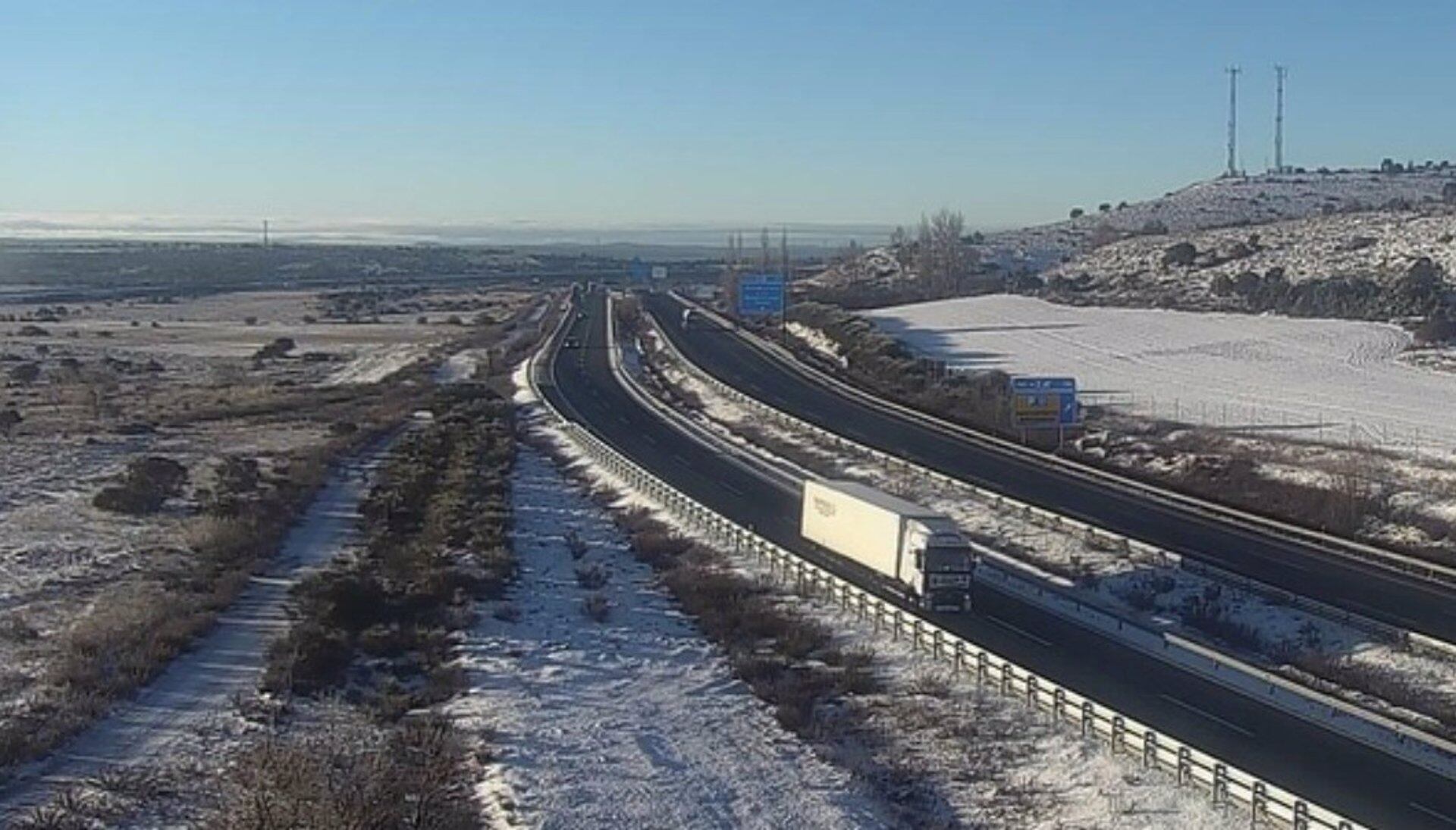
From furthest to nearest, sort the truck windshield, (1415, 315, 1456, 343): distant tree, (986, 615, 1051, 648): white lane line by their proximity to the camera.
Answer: (1415, 315, 1456, 343): distant tree
the truck windshield
(986, 615, 1051, 648): white lane line

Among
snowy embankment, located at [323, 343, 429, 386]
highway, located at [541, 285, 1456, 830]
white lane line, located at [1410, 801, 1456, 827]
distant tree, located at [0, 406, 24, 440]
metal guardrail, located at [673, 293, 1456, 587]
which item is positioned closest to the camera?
white lane line, located at [1410, 801, 1456, 827]

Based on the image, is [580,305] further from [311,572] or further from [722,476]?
[311,572]

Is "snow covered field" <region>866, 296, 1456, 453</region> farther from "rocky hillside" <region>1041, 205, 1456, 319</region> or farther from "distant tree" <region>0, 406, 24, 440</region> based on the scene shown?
"distant tree" <region>0, 406, 24, 440</region>

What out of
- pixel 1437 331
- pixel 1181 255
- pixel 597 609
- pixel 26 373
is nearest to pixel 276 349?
pixel 26 373

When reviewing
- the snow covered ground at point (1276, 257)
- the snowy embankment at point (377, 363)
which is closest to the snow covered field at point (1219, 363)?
the snow covered ground at point (1276, 257)

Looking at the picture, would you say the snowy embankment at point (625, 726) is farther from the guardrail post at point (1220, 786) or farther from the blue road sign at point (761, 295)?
the blue road sign at point (761, 295)

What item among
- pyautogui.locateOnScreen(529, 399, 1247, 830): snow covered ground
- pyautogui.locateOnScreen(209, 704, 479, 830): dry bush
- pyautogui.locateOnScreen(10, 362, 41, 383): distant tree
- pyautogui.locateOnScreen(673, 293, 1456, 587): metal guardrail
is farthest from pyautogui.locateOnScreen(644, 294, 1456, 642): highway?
pyautogui.locateOnScreen(10, 362, 41, 383): distant tree

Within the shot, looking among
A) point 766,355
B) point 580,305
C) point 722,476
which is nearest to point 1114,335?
point 766,355

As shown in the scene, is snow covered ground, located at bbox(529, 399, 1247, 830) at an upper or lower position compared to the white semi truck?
lower
